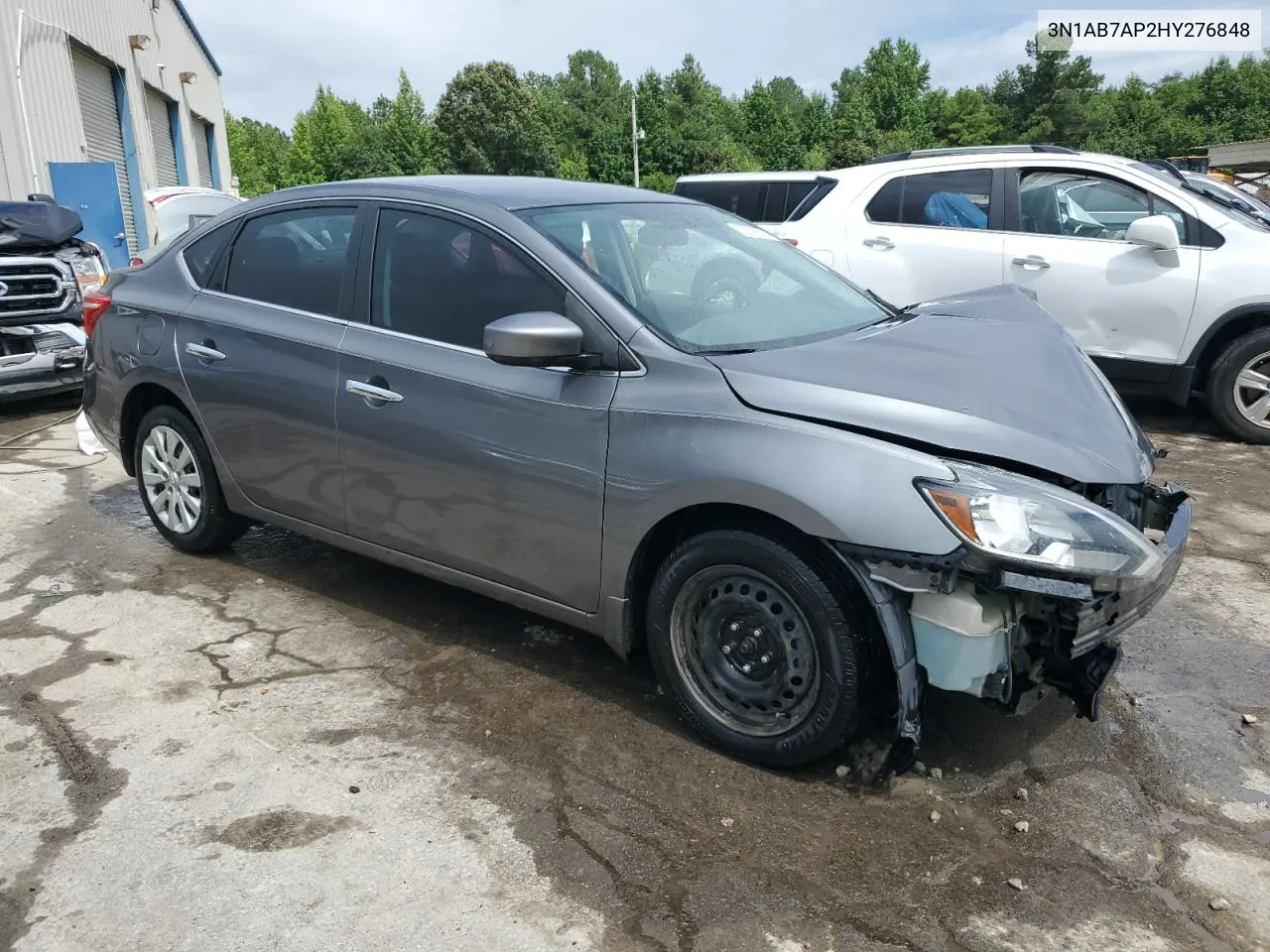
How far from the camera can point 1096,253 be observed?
22.5ft

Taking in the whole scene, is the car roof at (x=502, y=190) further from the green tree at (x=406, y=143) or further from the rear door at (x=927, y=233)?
the green tree at (x=406, y=143)

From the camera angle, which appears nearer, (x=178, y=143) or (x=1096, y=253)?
(x=1096, y=253)

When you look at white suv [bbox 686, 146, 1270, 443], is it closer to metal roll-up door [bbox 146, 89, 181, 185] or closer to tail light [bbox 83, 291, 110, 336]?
tail light [bbox 83, 291, 110, 336]

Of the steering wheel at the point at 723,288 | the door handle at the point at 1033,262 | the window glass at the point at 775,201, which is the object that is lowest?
the door handle at the point at 1033,262

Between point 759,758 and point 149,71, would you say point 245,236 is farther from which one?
point 149,71

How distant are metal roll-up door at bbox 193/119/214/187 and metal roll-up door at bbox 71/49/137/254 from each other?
7601 mm

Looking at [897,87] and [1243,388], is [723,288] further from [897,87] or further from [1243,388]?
[897,87]

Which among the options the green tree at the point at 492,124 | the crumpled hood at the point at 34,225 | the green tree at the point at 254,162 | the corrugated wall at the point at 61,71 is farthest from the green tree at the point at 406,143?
the crumpled hood at the point at 34,225

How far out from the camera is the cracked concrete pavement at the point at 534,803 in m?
2.47

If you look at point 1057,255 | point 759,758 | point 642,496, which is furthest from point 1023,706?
point 1057,255

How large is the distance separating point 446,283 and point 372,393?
483mm

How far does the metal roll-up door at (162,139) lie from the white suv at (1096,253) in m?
18.4

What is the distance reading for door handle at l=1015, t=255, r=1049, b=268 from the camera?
23.0 feet

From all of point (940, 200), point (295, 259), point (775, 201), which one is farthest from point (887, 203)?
point (295, 259)
